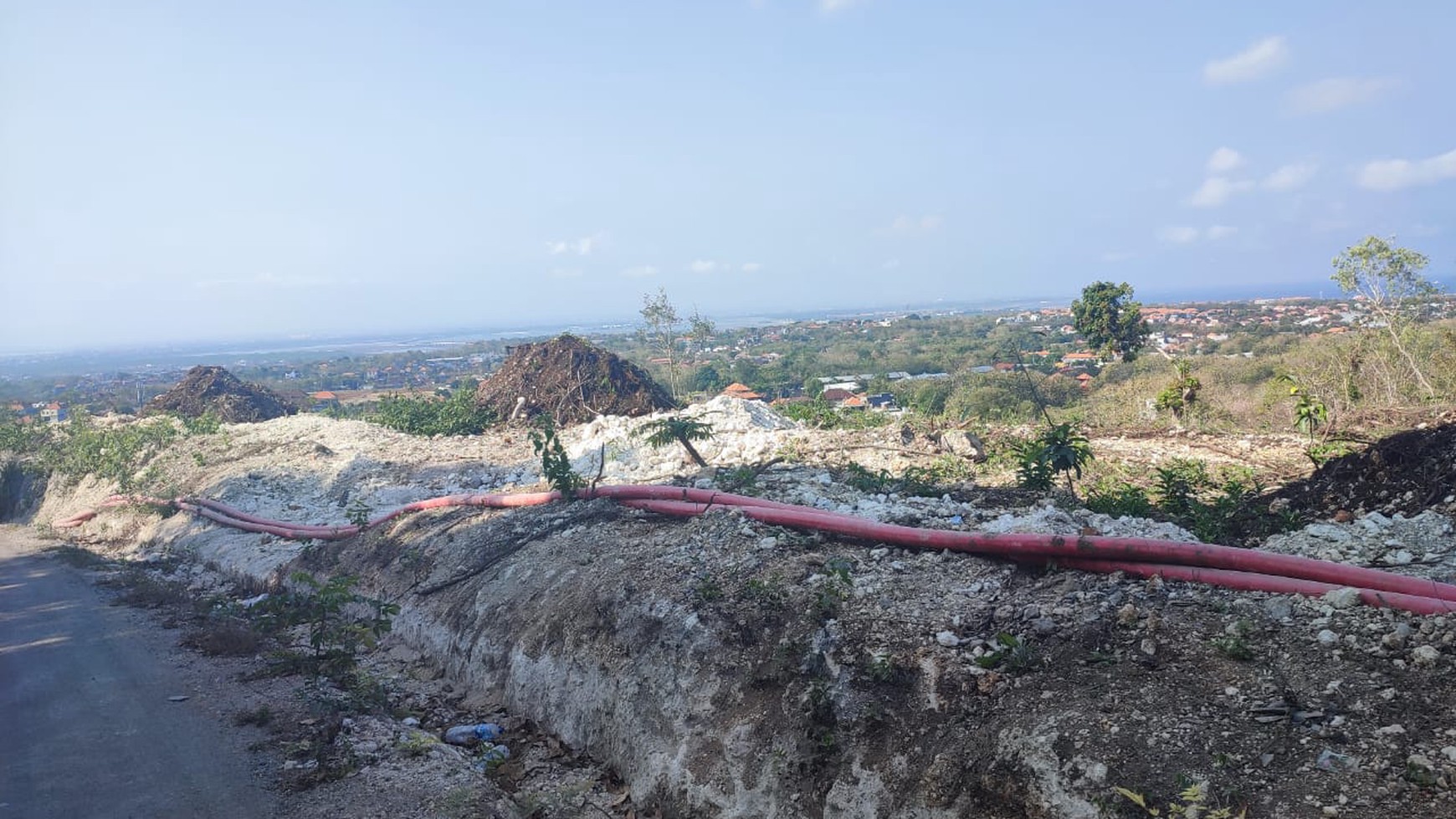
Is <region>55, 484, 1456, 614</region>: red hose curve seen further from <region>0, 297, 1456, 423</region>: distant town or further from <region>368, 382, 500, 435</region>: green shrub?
<region>368, 382, 500, 435</region>: green shrub

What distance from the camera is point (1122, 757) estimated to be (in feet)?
9.46

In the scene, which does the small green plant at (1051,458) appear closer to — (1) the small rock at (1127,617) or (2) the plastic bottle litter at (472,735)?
(1) the small rock at (1127,617)

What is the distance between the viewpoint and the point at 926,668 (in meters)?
3.72

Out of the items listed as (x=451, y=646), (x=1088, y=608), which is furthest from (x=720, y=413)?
(x=1088, y=608)

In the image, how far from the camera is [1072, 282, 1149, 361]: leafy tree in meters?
19.4

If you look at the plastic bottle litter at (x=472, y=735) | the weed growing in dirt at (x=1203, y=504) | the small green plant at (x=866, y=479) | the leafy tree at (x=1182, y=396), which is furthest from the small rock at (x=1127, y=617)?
the leafy tree at (x=1182, y=396)

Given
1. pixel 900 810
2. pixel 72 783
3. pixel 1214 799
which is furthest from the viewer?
pixel 72 783

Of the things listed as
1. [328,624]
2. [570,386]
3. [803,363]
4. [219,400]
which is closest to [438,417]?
[570,386]

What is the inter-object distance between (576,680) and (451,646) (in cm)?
160

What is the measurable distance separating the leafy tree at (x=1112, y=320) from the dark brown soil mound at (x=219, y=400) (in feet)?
70.1

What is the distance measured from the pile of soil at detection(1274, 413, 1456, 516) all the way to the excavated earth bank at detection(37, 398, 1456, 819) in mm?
511

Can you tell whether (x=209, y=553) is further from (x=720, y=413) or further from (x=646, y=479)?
(x=720, y=413)

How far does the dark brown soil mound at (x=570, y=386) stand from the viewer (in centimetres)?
1648

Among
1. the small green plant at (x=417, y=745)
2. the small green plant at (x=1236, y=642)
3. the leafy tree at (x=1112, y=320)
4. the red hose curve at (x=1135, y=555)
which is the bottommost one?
the small green plant at (x=417, y=745)
